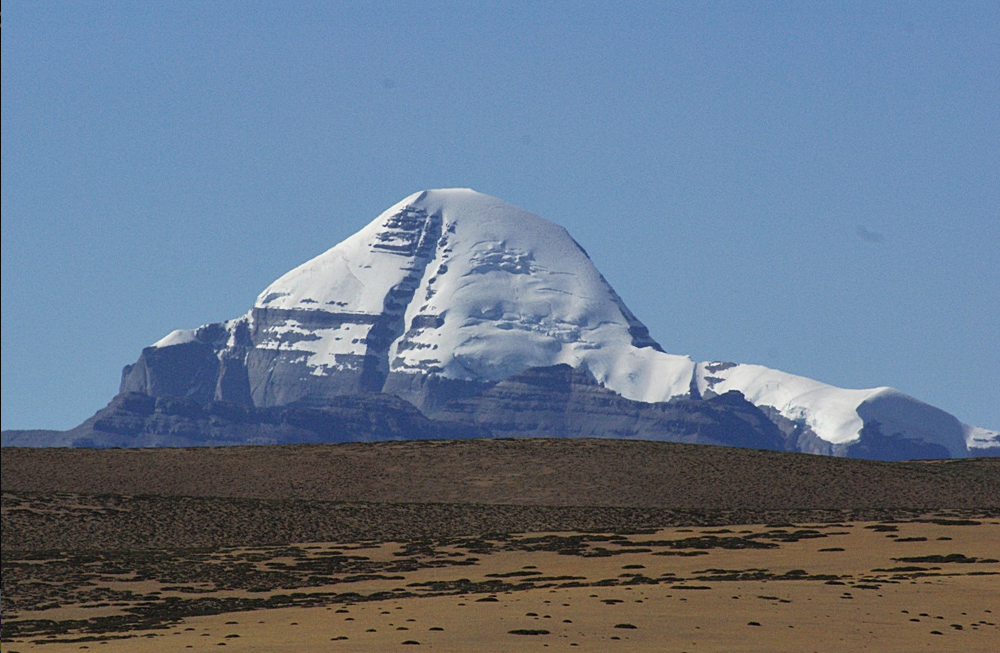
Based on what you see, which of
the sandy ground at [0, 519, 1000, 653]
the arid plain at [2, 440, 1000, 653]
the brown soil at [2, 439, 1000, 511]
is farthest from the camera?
the brown soil at [2, 439, 1000, 511]

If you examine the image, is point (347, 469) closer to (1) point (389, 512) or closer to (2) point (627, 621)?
(1) point (389, 512)

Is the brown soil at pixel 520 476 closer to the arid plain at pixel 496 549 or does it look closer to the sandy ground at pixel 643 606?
the arid plain at pixel 496 549

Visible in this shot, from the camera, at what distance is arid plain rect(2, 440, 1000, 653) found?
7044 centimetres

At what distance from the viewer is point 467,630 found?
69.7 metres

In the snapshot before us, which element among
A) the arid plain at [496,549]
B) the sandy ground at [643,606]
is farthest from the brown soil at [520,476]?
the sandy ground at [643,606]

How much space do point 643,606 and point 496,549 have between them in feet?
99.9

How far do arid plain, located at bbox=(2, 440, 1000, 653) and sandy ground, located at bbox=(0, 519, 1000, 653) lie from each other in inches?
9.9

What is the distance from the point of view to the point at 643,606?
76.1m

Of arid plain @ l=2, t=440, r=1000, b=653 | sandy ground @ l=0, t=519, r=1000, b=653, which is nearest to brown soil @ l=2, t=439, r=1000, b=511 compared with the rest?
arid plain @ l=2, t=440, r=1000, b=653

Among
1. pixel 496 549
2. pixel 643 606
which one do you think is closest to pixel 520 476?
pixel 496 549

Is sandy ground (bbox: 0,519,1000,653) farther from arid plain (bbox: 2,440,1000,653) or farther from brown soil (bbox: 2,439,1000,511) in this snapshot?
brown soil (bbox: 2,439,1000,511)

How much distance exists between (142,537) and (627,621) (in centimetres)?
5172

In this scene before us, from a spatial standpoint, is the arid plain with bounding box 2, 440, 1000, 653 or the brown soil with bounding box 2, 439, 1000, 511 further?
the brown soil with bounding box 2, 439, 1000, 511

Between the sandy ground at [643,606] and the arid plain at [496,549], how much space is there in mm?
253
